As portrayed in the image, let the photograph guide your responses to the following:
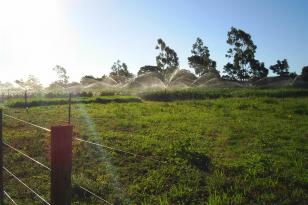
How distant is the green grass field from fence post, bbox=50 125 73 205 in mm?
862

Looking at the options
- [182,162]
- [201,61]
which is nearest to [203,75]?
[201,61]

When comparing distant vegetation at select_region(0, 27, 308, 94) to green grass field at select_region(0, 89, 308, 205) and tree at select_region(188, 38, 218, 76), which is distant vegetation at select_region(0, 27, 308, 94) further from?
green grass field at select_region(0, 89, 308, 205)

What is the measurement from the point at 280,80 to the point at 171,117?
35.1 meters

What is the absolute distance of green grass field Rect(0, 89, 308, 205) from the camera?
7.24 metres

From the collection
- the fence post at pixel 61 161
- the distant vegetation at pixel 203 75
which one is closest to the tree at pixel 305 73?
the distant vegetation at pixel 203 75

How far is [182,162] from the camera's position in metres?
8.97

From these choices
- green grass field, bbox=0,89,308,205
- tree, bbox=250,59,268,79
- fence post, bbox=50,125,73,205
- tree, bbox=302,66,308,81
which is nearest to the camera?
fence post, bbox=50,125,73,205

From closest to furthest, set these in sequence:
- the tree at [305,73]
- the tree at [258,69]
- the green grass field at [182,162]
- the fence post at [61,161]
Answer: the fence post at [61,161] → the green grass field at [182,162] → the tree at [305,73] → the tree at [258,69]

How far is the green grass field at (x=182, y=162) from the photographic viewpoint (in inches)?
285

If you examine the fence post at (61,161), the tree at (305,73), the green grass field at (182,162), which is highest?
the tree at (305,73)

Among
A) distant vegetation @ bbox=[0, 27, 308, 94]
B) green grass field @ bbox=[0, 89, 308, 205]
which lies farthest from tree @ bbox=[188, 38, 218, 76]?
green grass field @ bbox=[0, 89, 308, 205]

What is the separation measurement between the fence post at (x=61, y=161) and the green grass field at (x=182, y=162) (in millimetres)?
862

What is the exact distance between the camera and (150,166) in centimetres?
903

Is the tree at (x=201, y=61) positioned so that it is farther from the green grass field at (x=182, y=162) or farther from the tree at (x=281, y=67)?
the green grass field at (x=182, y=162)
